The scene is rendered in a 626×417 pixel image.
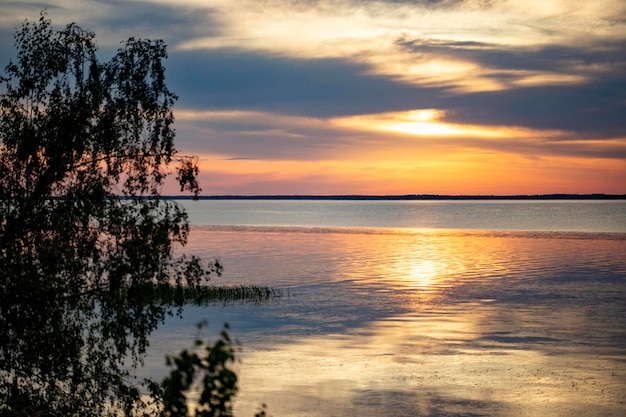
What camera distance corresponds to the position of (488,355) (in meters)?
45.0

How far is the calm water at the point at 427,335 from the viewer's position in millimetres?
34781

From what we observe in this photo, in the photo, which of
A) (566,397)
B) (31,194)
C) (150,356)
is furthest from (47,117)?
(566,397)

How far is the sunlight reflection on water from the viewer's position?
34.8 metres

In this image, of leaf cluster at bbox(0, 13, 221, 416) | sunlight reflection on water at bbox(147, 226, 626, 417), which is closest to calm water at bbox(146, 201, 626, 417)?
sunlight reflection on water at bbox(147, 226, 626, 417)

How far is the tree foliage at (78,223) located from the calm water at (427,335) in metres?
9.92

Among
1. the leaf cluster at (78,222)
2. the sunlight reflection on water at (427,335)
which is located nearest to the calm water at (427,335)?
the sunlight reflection on water at (427,335)

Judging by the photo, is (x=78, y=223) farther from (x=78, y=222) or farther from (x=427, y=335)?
(x=427, y=335)

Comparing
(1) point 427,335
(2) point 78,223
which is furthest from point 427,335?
(2) point 78,223

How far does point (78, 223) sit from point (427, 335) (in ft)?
105

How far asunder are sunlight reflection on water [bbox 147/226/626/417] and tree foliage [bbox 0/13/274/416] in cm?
1025

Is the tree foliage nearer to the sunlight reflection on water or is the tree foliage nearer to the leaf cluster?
the leaf cluster

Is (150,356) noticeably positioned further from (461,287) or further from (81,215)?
(461,287)

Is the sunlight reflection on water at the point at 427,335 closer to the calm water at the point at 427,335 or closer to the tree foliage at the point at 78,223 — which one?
the calm water at the point at 427,335

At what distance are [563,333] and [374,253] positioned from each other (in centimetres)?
6990
